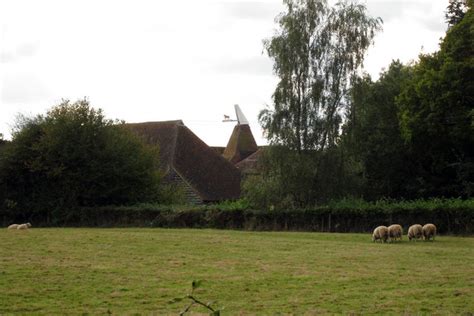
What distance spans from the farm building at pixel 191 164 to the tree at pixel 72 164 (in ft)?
20.5

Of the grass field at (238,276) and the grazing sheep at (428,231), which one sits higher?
the grazing sheep at (428,231)

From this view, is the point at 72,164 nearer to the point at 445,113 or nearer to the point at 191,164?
the point at 191,164

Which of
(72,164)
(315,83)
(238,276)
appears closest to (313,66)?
(315,83)

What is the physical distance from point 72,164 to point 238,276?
3063 centimetres

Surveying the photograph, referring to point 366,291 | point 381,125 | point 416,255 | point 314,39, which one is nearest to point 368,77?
point 314,39

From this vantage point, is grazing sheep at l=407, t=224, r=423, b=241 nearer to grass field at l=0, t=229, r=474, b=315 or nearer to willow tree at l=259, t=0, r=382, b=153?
grass field at l=0, t=229, r=474, b=315

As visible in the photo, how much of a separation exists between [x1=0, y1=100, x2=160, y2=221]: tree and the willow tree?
32.9ft

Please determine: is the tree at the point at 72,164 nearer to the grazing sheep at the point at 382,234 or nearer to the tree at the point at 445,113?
the tree at the point at 445,113

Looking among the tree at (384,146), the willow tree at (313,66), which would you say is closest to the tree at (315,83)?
the willow tree at (313,66)

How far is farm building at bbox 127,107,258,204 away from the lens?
5459cm

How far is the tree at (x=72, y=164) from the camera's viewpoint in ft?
150

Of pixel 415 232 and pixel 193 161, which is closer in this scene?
pixel 415 232

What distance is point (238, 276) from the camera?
17.5m

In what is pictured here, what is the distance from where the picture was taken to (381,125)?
5441cm
